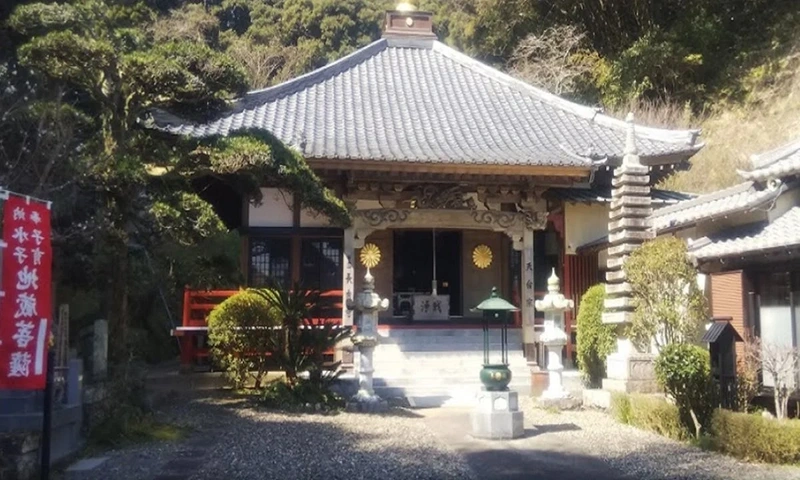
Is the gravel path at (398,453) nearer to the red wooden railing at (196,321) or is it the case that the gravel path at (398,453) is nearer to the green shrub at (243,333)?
the green shrub at (243,333)

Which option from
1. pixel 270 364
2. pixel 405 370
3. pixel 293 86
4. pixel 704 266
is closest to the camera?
pixel 704 266

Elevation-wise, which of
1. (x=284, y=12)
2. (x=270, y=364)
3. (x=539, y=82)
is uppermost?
(x=284, y=12)

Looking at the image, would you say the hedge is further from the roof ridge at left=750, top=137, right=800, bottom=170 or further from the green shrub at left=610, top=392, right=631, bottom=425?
the roof ridge at left=750, top=137, right=800, bottom=170

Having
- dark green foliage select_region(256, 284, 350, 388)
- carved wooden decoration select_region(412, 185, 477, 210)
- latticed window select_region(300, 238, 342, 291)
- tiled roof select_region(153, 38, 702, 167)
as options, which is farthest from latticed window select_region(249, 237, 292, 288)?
dark green foliage select_region(256, 284, 350, 388)

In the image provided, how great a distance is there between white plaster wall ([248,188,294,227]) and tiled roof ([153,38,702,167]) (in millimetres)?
1345

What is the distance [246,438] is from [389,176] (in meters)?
7.57

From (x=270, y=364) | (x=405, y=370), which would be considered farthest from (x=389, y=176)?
(x=270, y=364)

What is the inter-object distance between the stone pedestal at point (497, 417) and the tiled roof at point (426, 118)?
6184mm

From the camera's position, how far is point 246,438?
371 inches

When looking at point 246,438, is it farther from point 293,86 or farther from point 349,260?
point 293,86

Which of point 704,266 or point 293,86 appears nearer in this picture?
point 704,266

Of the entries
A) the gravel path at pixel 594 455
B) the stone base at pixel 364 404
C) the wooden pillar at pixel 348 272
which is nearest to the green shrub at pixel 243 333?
the stone base at pixel 364 404

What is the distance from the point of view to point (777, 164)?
1134 cm

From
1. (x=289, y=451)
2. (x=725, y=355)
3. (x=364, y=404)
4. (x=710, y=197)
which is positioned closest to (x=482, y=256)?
(x=710, y=197)
